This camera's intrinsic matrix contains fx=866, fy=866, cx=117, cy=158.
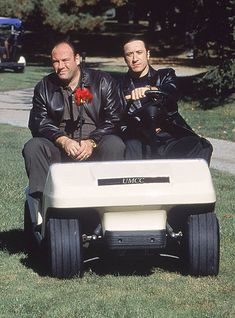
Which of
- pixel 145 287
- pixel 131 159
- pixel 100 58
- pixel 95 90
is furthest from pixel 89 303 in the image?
pixel 100 58

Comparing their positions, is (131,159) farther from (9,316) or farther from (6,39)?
(6,39)

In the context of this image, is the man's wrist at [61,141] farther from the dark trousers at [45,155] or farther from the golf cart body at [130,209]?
the golf cart body at [130,209]

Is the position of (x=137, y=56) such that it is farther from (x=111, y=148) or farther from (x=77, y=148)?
(x=77, y=148)

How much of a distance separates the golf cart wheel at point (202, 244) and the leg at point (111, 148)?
73 centimetres

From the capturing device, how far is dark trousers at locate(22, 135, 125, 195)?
592 centimetres

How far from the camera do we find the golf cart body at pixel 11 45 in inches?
1122

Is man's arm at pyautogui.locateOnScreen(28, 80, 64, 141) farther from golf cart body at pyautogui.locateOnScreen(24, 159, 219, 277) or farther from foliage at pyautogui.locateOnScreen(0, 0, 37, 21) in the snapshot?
foliage at pyautogui.locateOnScreen(0, 0, 37, 21)

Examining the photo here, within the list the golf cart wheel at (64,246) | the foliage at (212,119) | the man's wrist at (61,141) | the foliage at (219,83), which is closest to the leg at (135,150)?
the man's wrist at (61,141)

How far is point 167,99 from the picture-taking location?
6.34 m

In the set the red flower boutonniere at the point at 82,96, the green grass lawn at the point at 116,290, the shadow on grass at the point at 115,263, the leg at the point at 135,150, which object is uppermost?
the red flower boutonniere at the point at 82,96

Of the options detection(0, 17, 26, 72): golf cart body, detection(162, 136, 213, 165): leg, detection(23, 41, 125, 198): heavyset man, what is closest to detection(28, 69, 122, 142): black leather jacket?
detection(23, 41, 125, 198): heavyset man

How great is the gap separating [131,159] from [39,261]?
38.7 inches

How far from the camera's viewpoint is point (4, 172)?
10.2 m

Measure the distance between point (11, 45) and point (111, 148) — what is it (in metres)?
23.1
